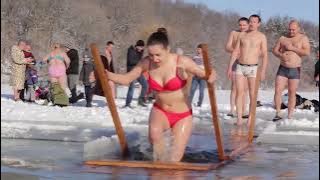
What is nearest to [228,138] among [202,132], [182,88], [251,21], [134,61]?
[202,132]

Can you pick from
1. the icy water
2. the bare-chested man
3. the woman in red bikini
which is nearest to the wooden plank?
the icy water

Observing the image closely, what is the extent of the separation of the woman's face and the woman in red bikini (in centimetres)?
4

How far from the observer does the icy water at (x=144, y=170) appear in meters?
4.43

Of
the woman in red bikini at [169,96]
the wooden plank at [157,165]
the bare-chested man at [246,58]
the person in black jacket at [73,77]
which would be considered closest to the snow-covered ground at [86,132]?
the wooden plank at [157,165]

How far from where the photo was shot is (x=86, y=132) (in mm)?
7328

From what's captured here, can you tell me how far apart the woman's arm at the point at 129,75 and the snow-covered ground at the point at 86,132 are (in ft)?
2.36

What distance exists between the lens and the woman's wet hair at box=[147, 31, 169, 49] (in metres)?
4.62

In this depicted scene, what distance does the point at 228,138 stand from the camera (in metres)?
6.87

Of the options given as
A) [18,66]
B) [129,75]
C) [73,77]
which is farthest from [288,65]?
[73,77]

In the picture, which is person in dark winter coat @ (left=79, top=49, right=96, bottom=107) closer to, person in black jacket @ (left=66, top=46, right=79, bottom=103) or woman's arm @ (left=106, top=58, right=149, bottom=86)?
person in black jacket @ (left=66, top=46, right=79, bottom=103)

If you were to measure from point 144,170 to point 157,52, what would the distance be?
838mm

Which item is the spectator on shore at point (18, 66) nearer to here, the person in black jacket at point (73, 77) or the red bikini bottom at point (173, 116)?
the person in black jacket at point (73, 77)

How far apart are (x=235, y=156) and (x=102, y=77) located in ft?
4.39

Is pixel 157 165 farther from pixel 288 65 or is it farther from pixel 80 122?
pixel 288 65
